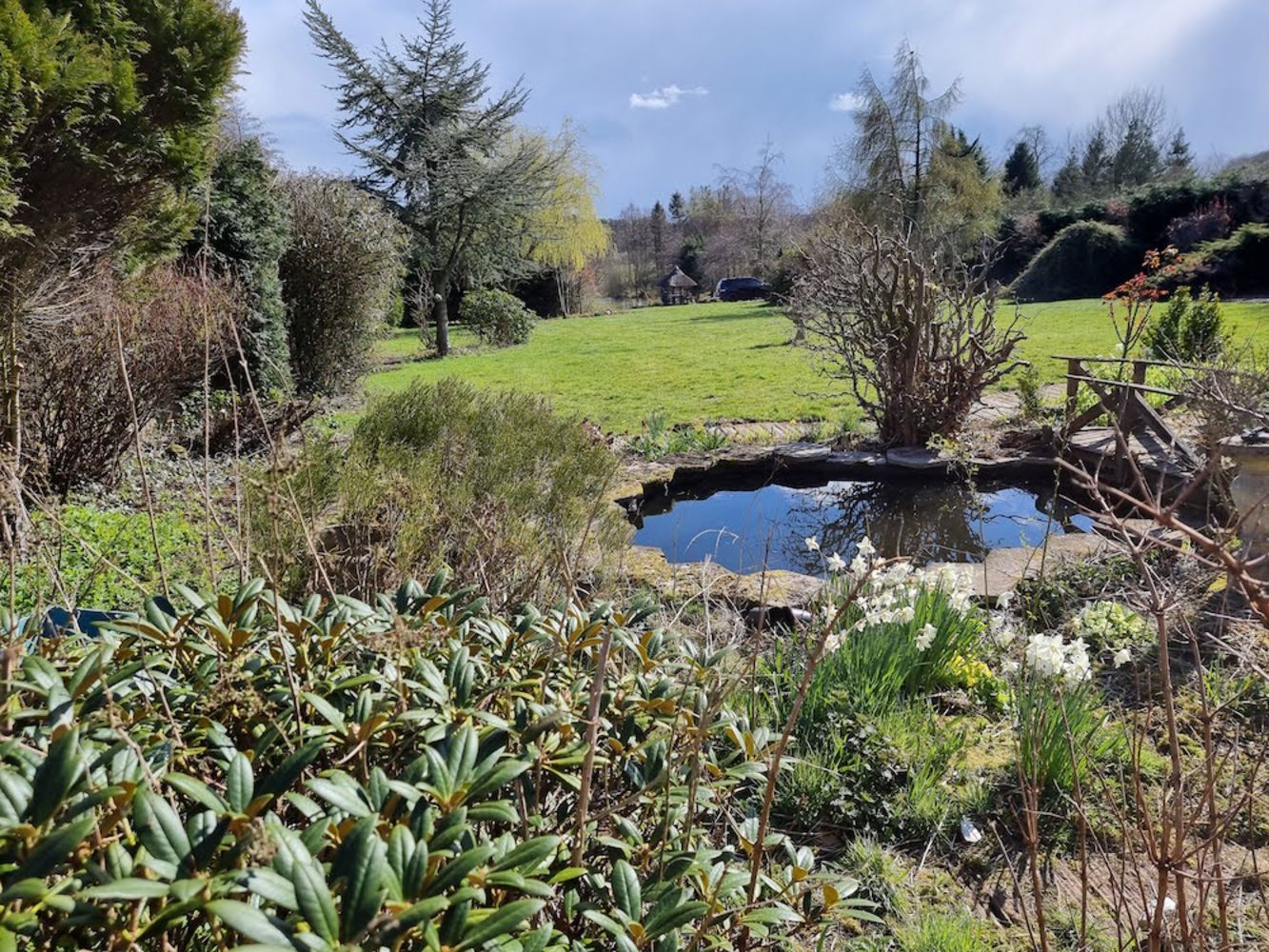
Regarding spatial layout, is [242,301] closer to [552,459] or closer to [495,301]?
[552,459]

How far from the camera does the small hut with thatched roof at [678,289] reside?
37.9m

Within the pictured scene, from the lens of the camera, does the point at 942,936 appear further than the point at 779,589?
No

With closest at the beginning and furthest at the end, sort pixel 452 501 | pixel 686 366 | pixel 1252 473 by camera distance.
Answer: pixel 452 501, pixel 1252 473, pixel 686 366

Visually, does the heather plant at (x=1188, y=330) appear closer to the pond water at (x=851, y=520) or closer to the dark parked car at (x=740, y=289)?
the pond water at (x=851, y=520)

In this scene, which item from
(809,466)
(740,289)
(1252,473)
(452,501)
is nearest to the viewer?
(452,501)

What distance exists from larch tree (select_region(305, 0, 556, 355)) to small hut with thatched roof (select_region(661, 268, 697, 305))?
20721 millimetres

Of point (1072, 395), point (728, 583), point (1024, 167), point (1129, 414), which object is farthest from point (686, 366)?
point (1024, 167)

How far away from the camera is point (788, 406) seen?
9344mm

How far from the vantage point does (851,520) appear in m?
6.24

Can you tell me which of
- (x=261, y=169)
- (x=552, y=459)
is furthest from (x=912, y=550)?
(x=261, y=169)

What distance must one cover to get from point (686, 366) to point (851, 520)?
7381mm

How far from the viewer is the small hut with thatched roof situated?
3791cm

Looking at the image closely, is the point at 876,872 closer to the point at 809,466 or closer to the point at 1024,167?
the point at 809,466

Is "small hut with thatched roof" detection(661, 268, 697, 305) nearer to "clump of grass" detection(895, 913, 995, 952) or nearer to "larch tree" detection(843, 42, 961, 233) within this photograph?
"larch tree" detection(843, 42, 961, 233)
